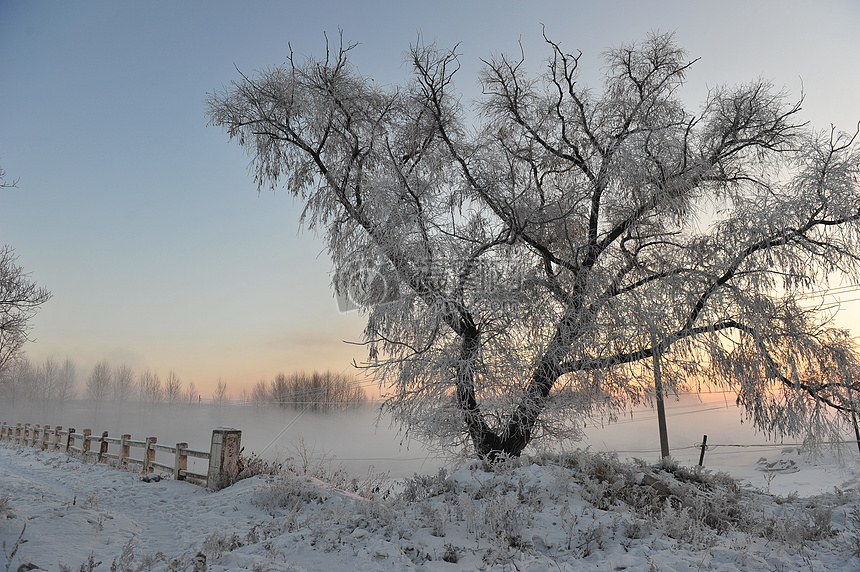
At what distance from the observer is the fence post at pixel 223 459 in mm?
10445

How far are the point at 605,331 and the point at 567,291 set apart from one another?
3.66ft

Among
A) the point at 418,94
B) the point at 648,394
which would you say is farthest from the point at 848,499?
the point at 418,94

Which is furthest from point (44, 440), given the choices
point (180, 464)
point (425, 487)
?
point (425, 487)

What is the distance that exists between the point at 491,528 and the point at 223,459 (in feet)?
25.1

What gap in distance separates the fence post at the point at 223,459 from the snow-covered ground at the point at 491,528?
1.63 metres

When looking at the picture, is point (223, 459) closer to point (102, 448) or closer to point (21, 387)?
point (102, 448)

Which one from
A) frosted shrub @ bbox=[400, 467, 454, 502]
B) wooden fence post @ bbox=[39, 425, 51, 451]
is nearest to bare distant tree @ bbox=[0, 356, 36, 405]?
wooden fence post @ bbox=[39, 425, 51, 451]

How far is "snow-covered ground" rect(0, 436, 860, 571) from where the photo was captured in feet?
15.3

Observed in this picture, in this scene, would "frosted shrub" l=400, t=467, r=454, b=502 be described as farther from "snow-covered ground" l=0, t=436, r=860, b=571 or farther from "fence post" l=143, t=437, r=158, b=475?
"fence post" l=143, t=437, r=158, b=475

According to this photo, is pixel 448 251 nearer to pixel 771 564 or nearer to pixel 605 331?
pixel 605 331

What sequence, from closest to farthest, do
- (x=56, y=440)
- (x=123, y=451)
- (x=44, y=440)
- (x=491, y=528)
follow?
(x=491, y=528), (x=123, y=451), (x=56, y=440), (x=44, y=440)

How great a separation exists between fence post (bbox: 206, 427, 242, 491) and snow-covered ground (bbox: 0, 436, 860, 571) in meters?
1.63

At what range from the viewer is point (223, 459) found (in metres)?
10.5

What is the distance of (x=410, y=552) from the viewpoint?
486 cm
